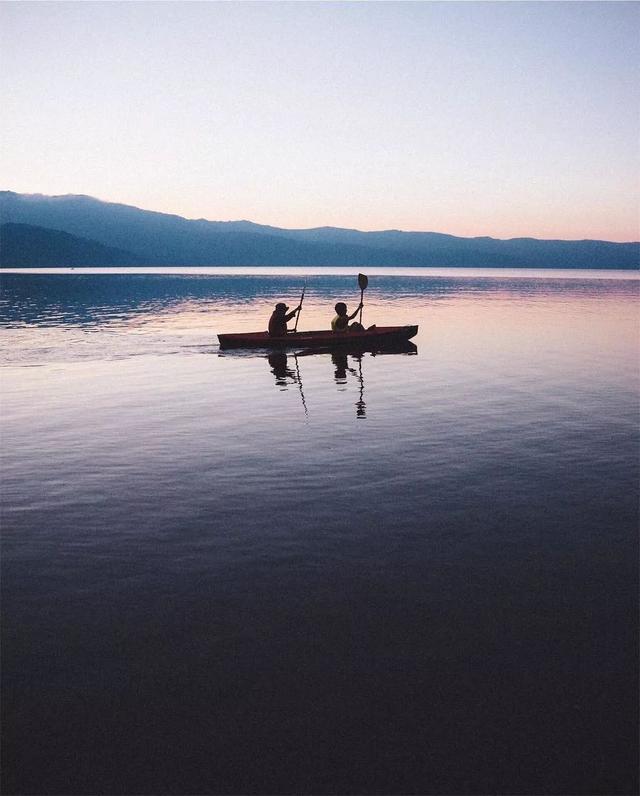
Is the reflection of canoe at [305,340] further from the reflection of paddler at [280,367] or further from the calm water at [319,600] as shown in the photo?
the calm water at [319,600]

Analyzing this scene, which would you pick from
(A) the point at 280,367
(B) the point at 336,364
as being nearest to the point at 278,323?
(A) the point at 280,367

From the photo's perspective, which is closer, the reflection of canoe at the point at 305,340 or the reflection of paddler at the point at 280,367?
the reflection of paddler at the point at 280,367

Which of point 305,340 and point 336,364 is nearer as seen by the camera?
point 336,364

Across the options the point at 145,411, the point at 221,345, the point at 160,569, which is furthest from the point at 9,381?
the point at 160,569

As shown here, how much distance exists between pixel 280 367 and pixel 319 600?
20325mm

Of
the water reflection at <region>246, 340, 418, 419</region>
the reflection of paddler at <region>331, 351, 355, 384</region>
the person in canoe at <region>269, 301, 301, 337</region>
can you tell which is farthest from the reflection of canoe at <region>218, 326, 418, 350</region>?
the reflection of paddler at <region>331, 351, 355, 384</region>

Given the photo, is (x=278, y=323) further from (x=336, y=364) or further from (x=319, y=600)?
(x=319, y=600)

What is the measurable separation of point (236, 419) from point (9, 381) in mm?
11134

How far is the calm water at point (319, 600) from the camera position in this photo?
5730mm

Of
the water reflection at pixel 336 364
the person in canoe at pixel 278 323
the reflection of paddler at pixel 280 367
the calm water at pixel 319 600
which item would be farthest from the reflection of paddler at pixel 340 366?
the calm water at pixel 319 600

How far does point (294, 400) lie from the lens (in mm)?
20750

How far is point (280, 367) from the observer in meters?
28.1

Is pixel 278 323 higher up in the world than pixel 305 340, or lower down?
higher up

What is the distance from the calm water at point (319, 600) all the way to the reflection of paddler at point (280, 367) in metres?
5.63
